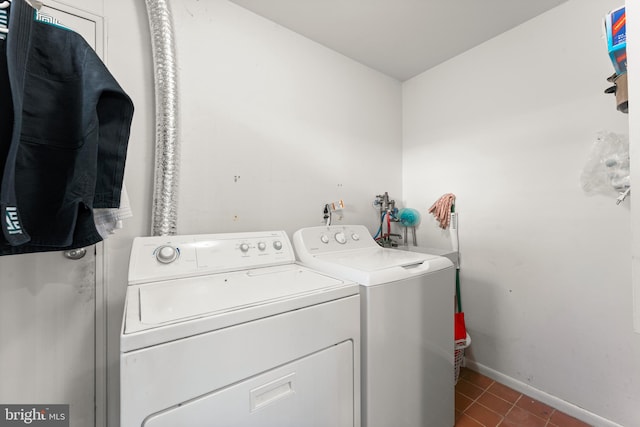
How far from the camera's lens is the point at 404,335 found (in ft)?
3.67

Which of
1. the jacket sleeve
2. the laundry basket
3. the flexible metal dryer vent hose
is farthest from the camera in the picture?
the laundry basket

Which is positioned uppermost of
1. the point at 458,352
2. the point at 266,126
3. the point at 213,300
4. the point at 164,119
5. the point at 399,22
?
the point at 399,22

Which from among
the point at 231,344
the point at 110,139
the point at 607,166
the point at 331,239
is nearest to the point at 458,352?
the point at 331,239

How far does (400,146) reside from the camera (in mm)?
2496

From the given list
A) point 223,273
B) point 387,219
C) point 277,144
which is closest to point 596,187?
point 387,219

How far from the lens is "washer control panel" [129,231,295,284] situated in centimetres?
106

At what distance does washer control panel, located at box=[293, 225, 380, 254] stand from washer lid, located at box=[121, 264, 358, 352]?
0.33m

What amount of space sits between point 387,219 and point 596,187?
128 centimetres

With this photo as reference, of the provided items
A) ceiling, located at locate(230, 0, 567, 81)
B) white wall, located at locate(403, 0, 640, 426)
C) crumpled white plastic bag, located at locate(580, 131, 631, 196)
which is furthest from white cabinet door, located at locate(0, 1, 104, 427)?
crumpled white plastic bag, located at locate(580, 131, 631, 196)

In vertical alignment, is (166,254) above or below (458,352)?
above

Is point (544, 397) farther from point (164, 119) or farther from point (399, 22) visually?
point (164, 119)

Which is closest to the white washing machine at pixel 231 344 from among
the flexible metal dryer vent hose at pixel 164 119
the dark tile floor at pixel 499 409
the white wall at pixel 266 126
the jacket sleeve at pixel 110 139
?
the flexible metal dryer vent hose at pixel 164 119

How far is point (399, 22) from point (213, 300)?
6.57 ft

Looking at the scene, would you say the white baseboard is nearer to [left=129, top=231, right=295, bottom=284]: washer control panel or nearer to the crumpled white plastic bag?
the crumpled white plastic bag
